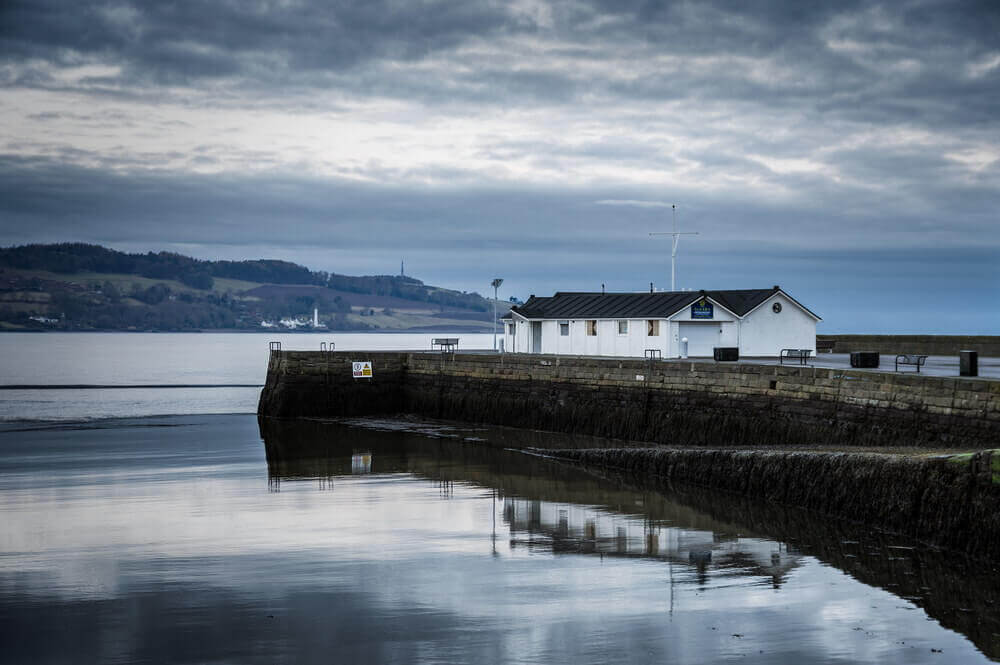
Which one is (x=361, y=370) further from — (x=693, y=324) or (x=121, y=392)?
(x=121, y=392)

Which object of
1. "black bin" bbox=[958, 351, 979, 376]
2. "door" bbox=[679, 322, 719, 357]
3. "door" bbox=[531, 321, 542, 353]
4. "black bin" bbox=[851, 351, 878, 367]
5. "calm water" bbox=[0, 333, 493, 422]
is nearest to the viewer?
"black bin" bbox=[958, 351, 979, 376]

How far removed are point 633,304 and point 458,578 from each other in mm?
37950

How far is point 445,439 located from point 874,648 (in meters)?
30.2

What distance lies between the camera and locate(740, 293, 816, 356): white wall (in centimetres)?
5322

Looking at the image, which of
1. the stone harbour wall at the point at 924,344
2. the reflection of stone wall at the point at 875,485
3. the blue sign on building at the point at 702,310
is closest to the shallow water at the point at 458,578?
the reflection of stone wall at the point at 875,485

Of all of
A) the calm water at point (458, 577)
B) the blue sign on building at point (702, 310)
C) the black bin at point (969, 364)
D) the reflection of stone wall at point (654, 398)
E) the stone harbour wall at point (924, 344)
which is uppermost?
the blue sign on building at point (702, 310)

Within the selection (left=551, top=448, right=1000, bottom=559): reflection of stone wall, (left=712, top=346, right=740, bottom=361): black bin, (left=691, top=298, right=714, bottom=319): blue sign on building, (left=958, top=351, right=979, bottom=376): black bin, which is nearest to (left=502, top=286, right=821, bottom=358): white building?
(left=691, top=298, right=714, bottom=319): blue sign on building

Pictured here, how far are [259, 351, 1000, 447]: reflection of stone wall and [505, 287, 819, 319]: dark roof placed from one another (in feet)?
22.6

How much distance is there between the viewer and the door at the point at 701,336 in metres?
52.9

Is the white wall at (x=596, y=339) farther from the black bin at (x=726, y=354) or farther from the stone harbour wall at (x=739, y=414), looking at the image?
the stone harbour wall at (x=739, y=414)

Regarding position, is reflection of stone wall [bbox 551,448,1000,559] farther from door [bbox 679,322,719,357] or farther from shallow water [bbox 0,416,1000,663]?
door [bbox 679,322,719,357]

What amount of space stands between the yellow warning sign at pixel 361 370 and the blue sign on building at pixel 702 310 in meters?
16.5

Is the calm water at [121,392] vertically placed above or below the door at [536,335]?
below

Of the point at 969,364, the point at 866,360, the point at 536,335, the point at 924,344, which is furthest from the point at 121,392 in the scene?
the point at 969,364
